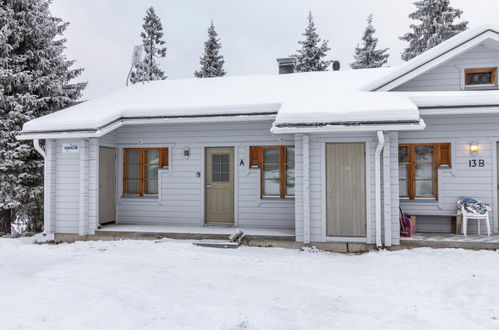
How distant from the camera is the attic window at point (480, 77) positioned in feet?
26.3

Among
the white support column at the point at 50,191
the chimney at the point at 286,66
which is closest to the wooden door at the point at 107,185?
the white support column at the point at 50,191

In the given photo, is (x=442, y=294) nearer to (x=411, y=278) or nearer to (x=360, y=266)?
(x=411, y=278)

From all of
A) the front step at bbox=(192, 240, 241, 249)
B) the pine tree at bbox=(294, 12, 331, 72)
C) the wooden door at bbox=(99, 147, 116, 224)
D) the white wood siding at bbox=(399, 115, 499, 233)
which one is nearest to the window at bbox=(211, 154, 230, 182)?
the front step at bbox=(192, 240, 241, 249)

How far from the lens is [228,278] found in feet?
18.6

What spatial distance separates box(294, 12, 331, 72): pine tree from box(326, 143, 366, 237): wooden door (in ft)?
58.0

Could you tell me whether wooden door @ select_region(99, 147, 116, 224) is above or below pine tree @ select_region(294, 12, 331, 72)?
below

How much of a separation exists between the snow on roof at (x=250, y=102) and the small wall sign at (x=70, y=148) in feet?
1.49

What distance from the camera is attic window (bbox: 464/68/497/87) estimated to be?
802 centimetres

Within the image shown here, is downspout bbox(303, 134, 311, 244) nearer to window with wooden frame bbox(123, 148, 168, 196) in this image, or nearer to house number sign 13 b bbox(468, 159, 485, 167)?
house number sign 13 b bbox(468, 159, 485, 167)

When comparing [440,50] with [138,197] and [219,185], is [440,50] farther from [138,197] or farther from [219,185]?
[138,197]

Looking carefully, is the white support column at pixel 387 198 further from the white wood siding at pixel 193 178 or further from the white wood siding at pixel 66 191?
the white wood siding at pixel 66 191

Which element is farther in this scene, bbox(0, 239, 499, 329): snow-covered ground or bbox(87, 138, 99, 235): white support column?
bbox(87, 138, 99, 235): white support column

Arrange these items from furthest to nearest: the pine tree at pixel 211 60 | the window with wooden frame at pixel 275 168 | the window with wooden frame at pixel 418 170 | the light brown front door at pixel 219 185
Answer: the pine tree at pixel 211 60 → the light brown front door at pixel 219 185 → the window with wooden frame at pixel 275 168 → the window with wooden frame at pixel 418 170

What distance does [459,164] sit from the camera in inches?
317
